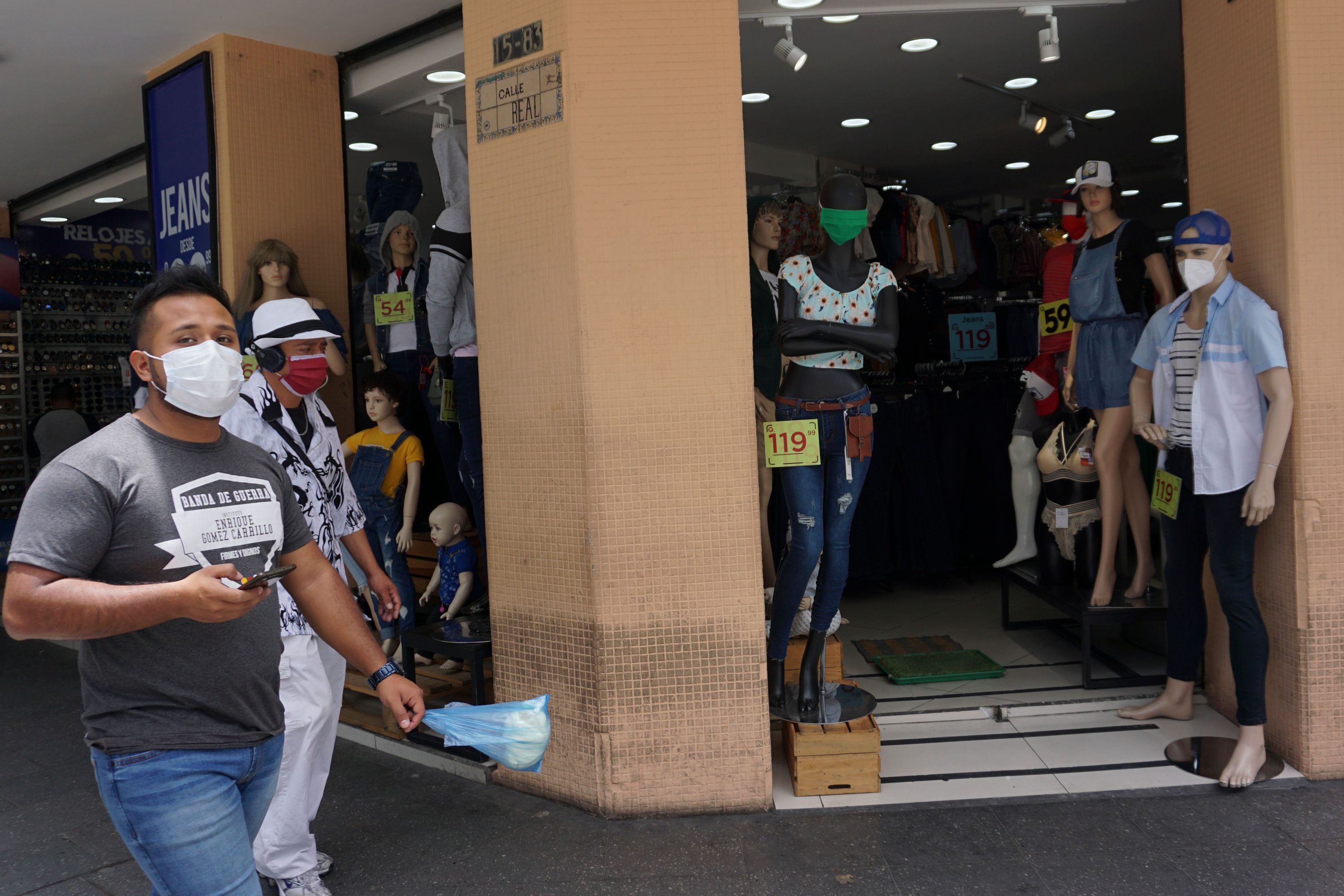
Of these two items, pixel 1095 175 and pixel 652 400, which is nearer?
pixel 652 400

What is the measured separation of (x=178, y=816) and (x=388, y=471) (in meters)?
3.06

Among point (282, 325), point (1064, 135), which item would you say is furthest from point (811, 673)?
point (1064, 135)

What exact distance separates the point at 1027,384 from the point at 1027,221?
381 cm

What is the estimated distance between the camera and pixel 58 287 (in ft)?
29.6

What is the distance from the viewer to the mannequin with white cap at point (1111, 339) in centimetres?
408

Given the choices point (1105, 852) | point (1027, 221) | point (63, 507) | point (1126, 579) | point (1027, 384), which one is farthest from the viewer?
point (1027, 221)

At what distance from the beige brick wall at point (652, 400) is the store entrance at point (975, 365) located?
51cm

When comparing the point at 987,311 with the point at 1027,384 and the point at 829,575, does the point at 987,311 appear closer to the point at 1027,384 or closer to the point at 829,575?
the point at 1027,384

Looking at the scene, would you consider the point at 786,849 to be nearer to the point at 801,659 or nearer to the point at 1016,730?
the point at 801,659

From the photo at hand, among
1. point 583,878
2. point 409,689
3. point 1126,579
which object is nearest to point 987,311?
point 1126,579

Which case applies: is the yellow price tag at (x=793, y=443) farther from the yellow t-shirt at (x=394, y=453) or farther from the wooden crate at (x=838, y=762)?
the yellow t-shirt at (x=394, y=453)

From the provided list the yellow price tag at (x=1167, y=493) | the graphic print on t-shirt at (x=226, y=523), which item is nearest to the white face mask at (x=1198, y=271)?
the yellow price tag at (x=1167, y=493)

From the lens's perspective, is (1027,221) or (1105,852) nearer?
(1105,852)

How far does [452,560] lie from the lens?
450cm
